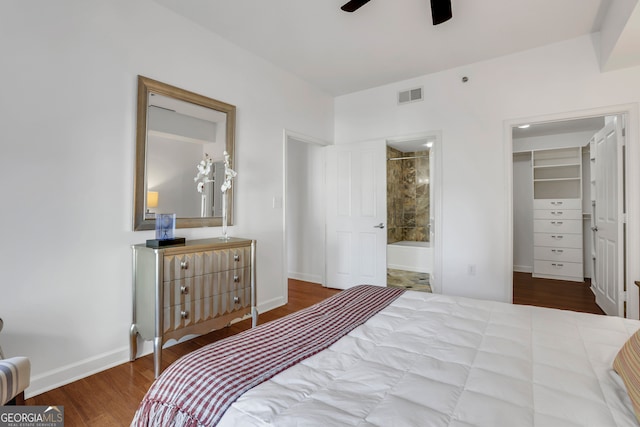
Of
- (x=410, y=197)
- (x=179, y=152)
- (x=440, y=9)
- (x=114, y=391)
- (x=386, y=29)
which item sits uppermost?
(x=386, y=29)

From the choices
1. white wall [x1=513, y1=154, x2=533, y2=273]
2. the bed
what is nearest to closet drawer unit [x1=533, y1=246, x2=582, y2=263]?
white wall [x1=513, y1=154, x2=533, y2=273]

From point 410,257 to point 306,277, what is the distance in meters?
2.05

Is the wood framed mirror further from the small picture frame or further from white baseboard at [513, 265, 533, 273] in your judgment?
white baseboard at [513, 265, 533, 273]

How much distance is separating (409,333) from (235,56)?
117 inches

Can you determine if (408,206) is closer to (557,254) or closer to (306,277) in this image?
(557,254)

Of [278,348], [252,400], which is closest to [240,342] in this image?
[278,348]

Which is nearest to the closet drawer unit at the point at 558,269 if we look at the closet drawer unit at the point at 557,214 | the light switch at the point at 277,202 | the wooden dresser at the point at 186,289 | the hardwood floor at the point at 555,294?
the hardwood floor at the point at 555,294

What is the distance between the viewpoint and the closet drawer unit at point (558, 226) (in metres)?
4.80

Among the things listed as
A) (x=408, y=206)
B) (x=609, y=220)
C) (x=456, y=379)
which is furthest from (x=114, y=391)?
(x=408, y=206)

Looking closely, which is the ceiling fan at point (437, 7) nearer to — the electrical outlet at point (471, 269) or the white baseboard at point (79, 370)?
the electrical outlet at point (471, 269)

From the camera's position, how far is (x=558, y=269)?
4.94m

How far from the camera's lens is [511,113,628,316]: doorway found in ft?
12.5

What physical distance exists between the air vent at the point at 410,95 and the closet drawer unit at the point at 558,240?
3.16 metres

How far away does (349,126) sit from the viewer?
4438 mm
